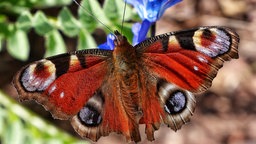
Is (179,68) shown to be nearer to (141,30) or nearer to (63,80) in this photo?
(141,30)

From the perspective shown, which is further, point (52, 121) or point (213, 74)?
point (52, 121)

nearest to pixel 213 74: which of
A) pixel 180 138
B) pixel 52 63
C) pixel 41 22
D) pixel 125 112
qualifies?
pixel 125 112

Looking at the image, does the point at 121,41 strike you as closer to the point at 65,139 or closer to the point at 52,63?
the point at 52,63

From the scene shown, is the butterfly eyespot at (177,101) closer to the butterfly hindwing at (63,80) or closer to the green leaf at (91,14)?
the butterfly hindwing at (63,80)

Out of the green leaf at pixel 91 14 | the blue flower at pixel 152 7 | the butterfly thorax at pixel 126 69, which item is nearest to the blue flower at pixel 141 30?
the blue flower at pixel 152 7

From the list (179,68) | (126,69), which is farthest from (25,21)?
(179,68)
